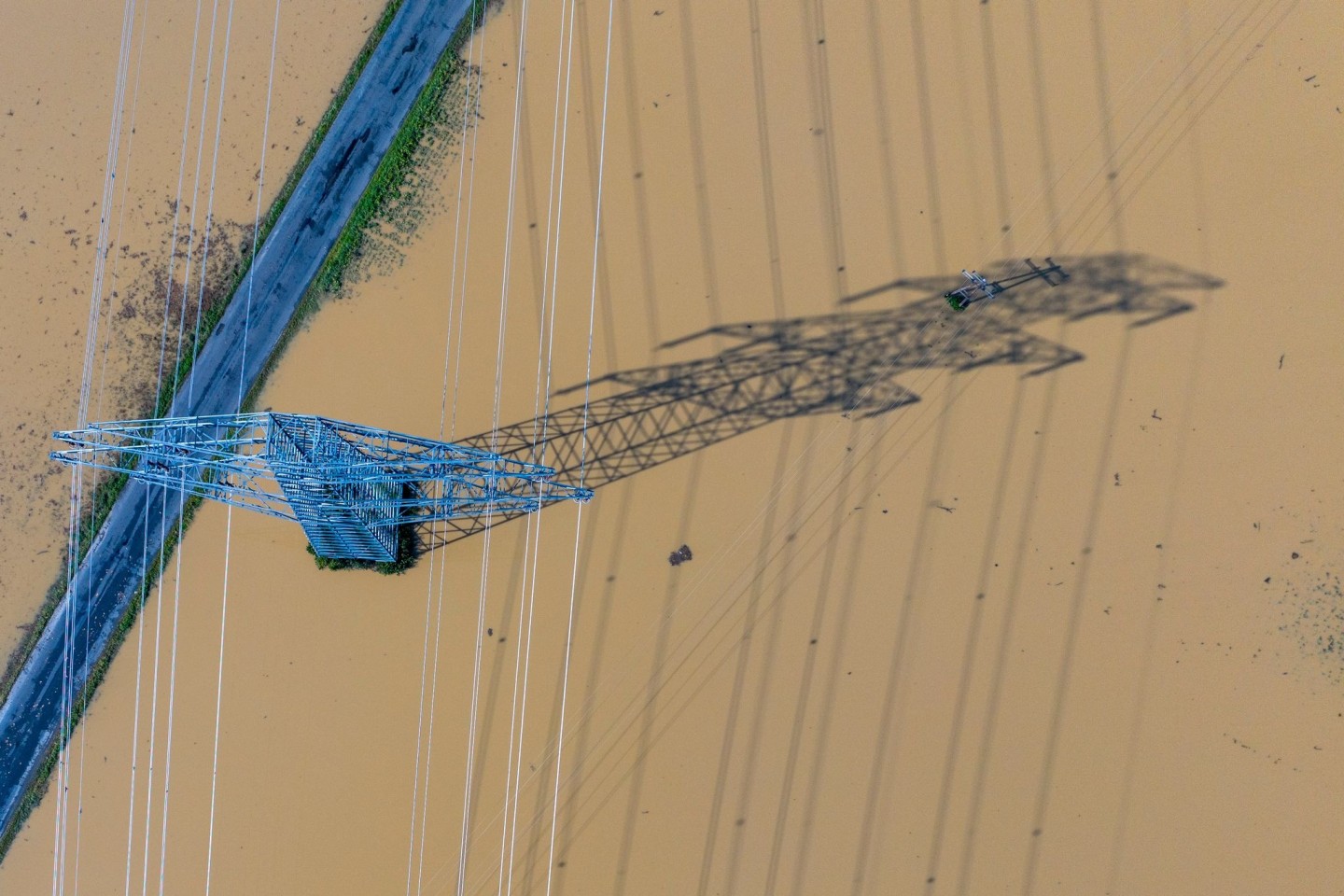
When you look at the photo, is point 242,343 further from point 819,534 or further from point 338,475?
point 819,534

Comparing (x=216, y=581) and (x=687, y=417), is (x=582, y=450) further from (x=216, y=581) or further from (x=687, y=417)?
(x=216, y=581)

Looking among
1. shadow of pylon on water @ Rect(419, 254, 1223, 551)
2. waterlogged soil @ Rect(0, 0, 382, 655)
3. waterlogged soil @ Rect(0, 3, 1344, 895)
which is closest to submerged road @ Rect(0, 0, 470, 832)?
waterlogged soil @ Rect(0, 0, 382, 655)

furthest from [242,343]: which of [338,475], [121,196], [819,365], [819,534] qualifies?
[819,534]

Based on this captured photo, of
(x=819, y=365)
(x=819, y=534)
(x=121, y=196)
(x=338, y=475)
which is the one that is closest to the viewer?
(x=338, y=475)

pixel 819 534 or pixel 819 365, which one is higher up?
pixel 819 365

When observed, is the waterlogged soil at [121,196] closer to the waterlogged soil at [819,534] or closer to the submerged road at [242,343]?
the submerged road at [242,343]

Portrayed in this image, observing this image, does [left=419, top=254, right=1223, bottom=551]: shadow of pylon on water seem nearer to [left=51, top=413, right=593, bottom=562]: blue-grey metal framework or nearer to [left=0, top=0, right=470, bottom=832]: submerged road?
[left=51, top=413, right=593, bottom=562]: blue-grey metal framework

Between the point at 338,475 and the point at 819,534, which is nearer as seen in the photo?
the point at 338,475
